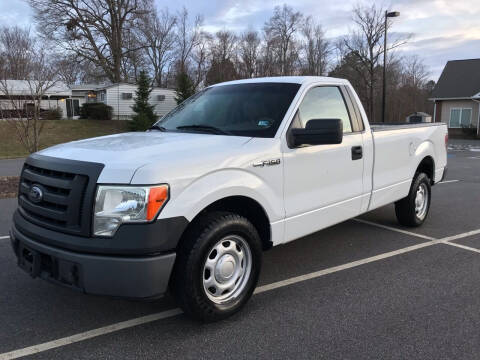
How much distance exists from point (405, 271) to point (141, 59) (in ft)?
149

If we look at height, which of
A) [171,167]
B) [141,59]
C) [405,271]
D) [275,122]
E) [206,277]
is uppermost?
[141,59]

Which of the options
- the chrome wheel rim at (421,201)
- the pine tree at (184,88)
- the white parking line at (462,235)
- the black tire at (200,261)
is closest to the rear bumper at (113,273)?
the black tire at (200,261)

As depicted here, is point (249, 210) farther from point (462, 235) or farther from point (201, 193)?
point (462, 235)

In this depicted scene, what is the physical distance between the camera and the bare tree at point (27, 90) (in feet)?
37.5

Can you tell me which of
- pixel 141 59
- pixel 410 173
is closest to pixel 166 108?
pixel 141 59

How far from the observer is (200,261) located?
120 inches

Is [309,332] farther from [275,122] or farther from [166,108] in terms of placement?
[166,108]

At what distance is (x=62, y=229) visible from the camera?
2.95 metres

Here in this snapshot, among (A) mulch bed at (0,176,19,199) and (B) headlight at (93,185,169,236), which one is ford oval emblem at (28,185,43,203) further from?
(A) mulch bed at (0,176,19,199)

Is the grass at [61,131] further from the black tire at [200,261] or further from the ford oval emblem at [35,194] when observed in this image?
the black tire at [200,261]

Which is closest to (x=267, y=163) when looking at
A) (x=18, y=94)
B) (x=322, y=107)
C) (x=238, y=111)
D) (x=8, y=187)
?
(x=238, y=111)

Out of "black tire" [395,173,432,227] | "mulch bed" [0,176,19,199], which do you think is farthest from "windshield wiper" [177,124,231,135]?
"mulch bed" [0,176,19,199]

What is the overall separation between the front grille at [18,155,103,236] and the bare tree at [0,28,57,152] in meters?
8.73

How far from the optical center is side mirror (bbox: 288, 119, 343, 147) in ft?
11.6
